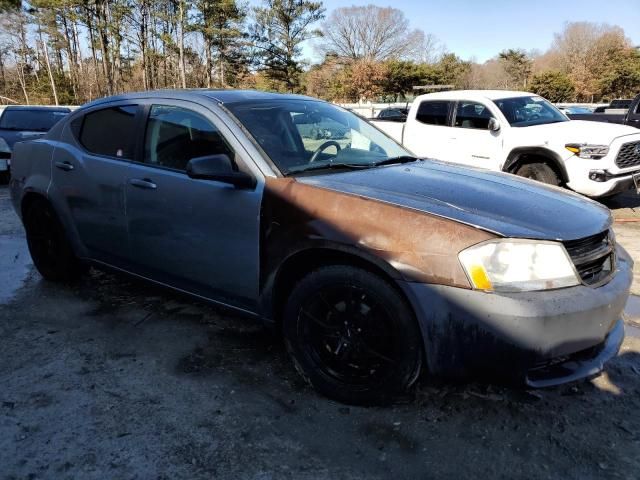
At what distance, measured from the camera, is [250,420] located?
2602 millimetres

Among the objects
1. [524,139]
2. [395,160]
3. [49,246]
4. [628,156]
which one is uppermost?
[395,160]

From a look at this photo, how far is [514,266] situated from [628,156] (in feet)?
19.7

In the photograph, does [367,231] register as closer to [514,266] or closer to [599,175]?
[514,266]

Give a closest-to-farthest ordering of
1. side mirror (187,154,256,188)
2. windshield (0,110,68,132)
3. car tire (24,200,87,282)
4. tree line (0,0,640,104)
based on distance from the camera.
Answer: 1. side mirror (187,154,256,188)
2. car tire (24,200,87,282)
3. windshield (0,110,68,132)
4. tree line (0,0,640,104)

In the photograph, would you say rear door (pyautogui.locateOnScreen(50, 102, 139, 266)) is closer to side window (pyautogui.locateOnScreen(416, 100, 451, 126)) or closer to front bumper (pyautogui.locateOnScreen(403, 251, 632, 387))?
front bumper (pyautogui.locateOnScreen(403, 251, 632, 387))

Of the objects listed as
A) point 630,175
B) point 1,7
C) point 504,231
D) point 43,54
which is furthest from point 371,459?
point 43,54

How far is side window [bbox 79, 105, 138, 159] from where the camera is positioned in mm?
3623

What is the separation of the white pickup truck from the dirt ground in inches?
162

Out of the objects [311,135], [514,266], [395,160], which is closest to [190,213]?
[311,135]

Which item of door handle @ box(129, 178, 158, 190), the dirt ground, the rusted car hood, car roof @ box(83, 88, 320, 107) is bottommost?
the dirt ground

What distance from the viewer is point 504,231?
230 centimetres

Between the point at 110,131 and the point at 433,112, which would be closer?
the point at 110,131

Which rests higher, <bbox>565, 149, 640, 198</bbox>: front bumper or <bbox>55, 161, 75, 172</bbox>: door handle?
<bbox>55, 161, 75, 172</bbox>: door handle

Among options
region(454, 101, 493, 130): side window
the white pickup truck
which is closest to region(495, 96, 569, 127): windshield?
the white pickup truck
